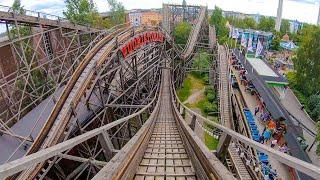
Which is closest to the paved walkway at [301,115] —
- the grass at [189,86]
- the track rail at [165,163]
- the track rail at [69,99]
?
the grass at [189,86]

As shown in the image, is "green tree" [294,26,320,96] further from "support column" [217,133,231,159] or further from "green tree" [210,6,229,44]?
"support column" [217,133,231,159]

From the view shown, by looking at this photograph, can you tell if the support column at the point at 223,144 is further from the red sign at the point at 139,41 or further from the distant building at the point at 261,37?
the distant building at the point at 261,37

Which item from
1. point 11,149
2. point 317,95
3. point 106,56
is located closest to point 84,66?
point 106,56

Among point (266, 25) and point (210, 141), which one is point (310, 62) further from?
point (266, 25)

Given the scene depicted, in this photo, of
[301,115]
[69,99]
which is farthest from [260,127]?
[69,99]

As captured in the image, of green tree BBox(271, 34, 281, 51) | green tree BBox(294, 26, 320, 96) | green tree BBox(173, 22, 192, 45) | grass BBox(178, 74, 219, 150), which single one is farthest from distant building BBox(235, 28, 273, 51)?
grass BBox(178, 74, 219, 150)

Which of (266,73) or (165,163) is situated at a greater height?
(165,163)

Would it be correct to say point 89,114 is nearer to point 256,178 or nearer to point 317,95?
point 256,178
